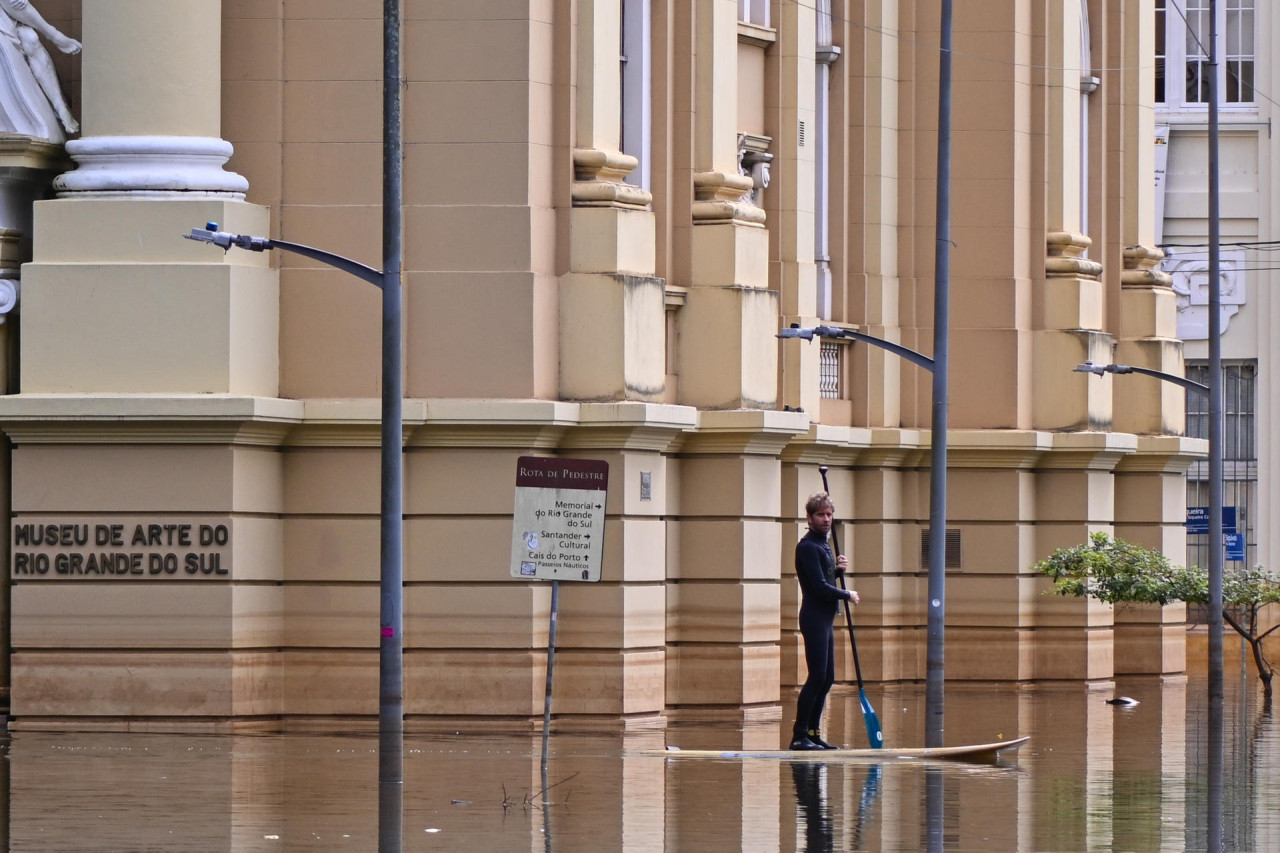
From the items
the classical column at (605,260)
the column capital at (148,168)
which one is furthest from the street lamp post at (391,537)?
the classical column at (605,260)

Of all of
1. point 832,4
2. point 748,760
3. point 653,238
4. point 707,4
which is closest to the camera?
point 748,760

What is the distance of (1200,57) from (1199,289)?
4083mm

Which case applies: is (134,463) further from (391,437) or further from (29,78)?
(391,437)

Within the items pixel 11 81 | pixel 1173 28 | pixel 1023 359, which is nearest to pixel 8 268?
pixel 11 81

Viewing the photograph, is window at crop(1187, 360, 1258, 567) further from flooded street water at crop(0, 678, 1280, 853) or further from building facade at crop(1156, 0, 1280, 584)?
flooded street water at crop(0, 678, 1280, 853)

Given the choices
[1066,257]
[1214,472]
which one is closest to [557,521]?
[1214,472]

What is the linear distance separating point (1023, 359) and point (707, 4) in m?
9.76

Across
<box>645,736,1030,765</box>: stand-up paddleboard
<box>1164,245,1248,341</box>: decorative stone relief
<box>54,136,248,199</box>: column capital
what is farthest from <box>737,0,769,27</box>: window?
<box>1164,245,1248,341</box>: decorative stone relief

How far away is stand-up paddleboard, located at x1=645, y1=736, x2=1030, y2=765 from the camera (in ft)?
74.2

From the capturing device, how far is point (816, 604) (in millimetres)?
22953

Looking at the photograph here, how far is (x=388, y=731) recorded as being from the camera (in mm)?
16906

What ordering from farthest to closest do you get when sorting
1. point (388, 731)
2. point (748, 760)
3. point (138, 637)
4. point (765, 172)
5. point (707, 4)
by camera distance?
point (765, 172), point (707, 4), point (138, 637), point (748, 760), point (388, 731)

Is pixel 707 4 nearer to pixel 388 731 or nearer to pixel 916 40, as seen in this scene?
pixel 916 40

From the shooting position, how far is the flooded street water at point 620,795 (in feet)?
56.2
